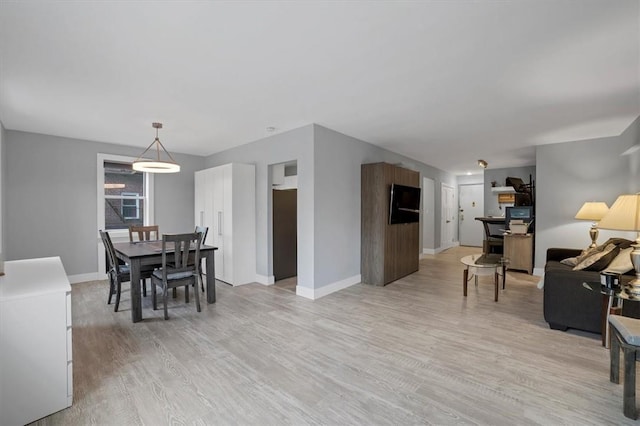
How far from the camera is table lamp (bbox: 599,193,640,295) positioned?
7.32 ft

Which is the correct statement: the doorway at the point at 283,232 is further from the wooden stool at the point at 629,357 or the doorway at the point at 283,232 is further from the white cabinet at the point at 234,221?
the wooden stool at the point at 629,357

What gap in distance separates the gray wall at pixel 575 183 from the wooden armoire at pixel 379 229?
2.61 m

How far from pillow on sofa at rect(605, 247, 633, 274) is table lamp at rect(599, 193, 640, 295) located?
1.61ft

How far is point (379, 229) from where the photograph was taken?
4680 mm

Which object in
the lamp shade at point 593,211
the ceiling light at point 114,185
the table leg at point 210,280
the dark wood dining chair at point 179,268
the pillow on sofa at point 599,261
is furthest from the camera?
the ceiling light at point 114,185

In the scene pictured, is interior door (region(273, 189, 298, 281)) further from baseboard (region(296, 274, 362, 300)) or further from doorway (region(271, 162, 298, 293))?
baseboard (region(296, 274, 362, 300))

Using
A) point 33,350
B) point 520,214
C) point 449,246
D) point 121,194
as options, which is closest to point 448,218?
point 449,246

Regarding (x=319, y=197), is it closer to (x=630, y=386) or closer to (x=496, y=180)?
(x=630, y=386)

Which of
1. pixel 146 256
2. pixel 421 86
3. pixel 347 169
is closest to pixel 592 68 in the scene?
pixel 421 86

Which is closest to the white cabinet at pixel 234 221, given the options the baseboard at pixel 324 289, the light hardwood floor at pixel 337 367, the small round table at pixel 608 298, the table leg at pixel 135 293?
the light hardwood floor at pixel 337 367

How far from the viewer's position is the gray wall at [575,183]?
14.8ft

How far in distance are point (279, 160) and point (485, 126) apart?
10.3ft

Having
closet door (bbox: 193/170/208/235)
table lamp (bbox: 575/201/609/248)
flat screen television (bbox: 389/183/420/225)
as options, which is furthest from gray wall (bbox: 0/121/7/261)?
table lamp (bbox: 575/201/609/248)

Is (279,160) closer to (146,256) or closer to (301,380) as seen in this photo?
(146,256)
